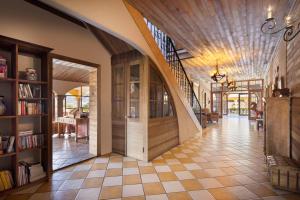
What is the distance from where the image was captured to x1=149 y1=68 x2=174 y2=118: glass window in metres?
4.00

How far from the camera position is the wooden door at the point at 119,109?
13.3 ft

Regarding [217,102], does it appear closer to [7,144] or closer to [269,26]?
[269,26]

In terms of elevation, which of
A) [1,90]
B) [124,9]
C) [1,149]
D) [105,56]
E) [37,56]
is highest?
[124,9]

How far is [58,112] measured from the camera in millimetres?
7938

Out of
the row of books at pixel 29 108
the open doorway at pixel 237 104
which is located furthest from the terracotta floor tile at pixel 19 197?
the open doorway at pixel 237 104

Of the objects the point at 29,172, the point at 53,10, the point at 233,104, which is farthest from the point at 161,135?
the point at 233,104

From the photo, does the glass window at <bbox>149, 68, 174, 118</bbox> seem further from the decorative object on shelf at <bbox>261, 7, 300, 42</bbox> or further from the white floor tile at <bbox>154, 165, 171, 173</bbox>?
the decorative object on shelf at <bbox>261, 7, 300, 42</bbox>

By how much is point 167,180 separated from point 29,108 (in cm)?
256

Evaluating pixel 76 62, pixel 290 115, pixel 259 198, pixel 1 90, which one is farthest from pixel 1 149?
pixel 290 115

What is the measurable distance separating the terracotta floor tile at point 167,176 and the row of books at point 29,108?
2.37 m

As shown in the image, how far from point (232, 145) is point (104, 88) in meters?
4.21

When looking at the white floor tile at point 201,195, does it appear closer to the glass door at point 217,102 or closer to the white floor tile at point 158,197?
the white floor tile at point 158,197

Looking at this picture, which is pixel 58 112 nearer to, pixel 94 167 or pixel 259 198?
pixel 94 167

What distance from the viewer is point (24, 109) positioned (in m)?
2.50
